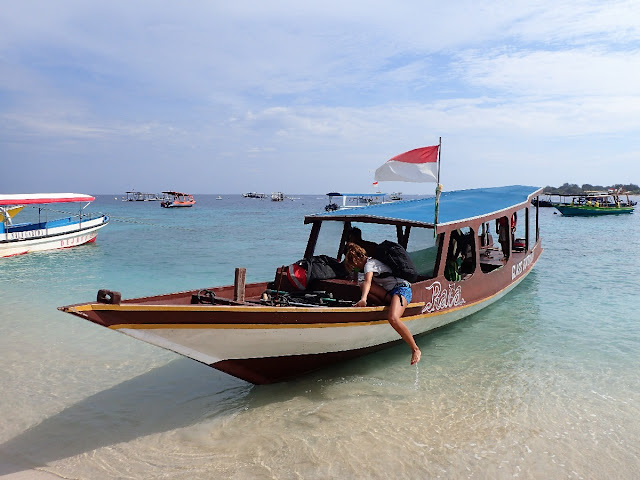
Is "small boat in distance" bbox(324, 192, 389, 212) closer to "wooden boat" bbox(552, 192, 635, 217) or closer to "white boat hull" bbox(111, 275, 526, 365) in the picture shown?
"white boat hull" bbox(111, 275, 526, 365)

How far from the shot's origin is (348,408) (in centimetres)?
623

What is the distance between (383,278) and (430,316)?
5.84 ft

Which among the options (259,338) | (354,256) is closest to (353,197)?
(354,256)

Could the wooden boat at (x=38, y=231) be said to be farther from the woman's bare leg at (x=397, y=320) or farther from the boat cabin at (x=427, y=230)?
the woman's bare leg at (x=397, y=320)

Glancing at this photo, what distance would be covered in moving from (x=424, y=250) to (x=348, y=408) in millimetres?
3885

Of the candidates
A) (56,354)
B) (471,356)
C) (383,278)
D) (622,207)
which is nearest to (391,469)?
(383,278)

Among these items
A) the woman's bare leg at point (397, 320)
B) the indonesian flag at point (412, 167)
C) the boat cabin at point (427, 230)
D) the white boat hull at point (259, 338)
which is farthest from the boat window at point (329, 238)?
the woman's bare leg at point (397, 320)

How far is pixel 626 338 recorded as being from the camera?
9.27 m

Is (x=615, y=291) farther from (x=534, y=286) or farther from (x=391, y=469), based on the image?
(x=391, y=469)

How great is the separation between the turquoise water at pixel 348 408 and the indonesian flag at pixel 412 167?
297 centimetres

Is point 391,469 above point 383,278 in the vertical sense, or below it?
below

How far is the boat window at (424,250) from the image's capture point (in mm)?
8281

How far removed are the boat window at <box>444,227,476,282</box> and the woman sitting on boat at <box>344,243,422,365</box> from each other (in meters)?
2.58

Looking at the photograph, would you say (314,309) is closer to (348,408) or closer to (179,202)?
(348,408)
